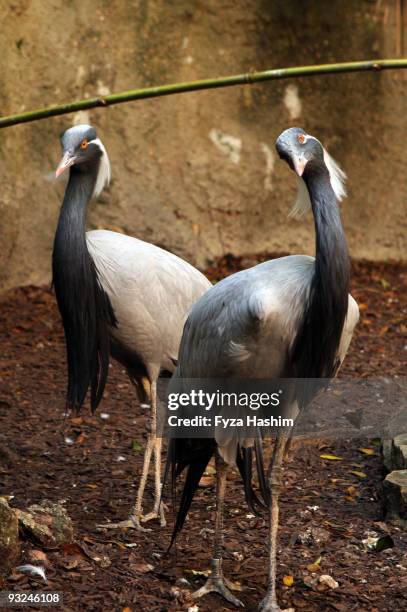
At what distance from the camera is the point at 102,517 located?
4.48 m

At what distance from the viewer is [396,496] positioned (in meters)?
4.21

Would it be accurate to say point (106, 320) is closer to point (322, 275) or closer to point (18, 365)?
point (322, 275)

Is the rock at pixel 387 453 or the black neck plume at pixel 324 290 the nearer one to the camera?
the black neck plume at pixel 324 290

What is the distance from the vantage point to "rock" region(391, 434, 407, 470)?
4.44 metres

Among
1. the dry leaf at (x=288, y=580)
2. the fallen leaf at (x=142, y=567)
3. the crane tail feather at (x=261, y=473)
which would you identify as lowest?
the dry leaf at (x=288, y=580)

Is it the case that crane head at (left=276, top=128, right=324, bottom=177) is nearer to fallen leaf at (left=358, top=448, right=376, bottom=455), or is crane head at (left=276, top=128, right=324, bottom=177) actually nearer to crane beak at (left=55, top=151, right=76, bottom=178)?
crane beak at (left=55, top=151, right=76, bottom=178)

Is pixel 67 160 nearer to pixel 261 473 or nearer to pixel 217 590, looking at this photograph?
pixel 261 473

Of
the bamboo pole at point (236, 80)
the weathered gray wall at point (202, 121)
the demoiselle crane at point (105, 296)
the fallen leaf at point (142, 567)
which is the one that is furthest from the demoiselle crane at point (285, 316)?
the weathered gray wall at point (202, 121)

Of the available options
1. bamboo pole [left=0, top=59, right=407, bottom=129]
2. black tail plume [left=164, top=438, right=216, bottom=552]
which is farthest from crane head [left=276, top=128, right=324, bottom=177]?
black tail plume [left=164, top=438, right=216, bottom=552]

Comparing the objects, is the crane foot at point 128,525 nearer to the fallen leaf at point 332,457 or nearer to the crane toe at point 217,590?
the crane toe at point 217,590

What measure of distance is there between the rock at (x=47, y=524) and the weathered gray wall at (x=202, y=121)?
3.69 meters

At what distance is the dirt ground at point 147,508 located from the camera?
369 centimetres

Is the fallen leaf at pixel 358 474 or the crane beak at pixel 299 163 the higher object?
the crane beak at pixel 299 163

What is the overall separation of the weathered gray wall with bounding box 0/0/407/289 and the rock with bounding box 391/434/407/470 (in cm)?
376
